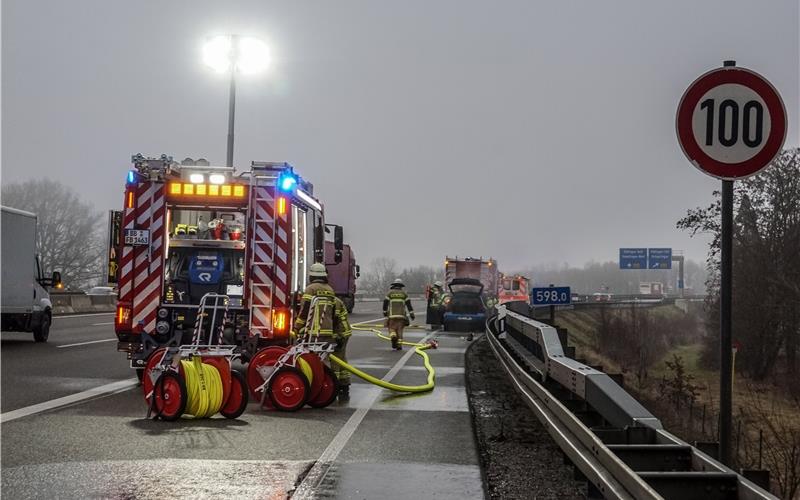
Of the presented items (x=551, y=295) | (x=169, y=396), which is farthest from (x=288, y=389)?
(x=551, y=295)

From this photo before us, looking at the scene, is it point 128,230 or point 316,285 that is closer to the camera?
point 316,285

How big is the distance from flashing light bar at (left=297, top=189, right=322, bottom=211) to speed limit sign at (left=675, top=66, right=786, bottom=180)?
7.73 metres

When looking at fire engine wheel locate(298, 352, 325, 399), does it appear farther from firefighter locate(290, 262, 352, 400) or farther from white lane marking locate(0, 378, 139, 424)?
white lane marking locate(0, 378, 139, 424)

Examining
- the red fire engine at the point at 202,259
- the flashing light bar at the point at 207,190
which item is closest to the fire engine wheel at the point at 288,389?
the red fire engine at the point at 202,259

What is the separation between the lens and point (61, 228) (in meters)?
68.4

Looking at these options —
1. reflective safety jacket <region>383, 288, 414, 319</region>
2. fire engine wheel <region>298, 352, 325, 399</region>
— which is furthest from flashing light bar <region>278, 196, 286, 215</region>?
reflective safety jacket <region>383, 288, 414, 319</region>

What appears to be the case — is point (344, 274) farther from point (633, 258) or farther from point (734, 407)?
point (633, 258)

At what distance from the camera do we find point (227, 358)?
29.0 feet

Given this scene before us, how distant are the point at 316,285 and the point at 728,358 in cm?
593

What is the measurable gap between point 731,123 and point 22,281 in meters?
16.4

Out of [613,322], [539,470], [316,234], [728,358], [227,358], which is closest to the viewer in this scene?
[728,358]

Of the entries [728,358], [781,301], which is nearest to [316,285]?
[728,358]

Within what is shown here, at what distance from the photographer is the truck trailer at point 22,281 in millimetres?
17266

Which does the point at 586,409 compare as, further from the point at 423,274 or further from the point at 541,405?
the point at 423,274
